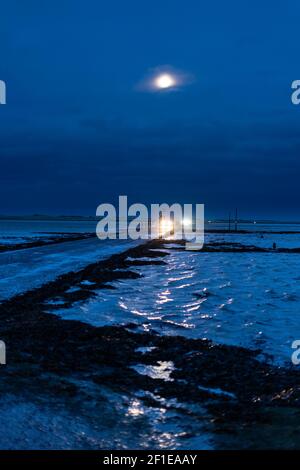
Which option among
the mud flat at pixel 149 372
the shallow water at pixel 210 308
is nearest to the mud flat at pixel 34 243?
the shallow water at pixel 210 308

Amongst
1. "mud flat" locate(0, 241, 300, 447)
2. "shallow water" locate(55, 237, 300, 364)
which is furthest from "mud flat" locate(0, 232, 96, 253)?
"mud flat" locate(0, 241, 300, 447)

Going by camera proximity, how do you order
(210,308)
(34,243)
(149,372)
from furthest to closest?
(34,243) < (210,308) < (149,372)

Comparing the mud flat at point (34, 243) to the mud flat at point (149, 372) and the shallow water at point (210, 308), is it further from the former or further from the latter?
the mud flat at point (149, 372)

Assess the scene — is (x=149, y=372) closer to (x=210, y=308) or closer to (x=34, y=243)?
(x=210, y=308)

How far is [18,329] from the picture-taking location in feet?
31.6

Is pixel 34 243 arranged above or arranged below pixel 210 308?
above

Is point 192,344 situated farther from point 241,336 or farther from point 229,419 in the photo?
point 229,419

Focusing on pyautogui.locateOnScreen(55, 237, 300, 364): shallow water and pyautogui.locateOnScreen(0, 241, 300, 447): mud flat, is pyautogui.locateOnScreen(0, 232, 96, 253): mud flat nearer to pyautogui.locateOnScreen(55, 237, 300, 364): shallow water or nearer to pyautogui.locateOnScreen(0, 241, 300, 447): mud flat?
pyautogui.locateOnScreen(55, 237, 300, 364): shallow water

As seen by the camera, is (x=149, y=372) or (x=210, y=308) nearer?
(x=149, y=372)

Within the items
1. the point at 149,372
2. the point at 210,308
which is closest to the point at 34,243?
the point at 210,308

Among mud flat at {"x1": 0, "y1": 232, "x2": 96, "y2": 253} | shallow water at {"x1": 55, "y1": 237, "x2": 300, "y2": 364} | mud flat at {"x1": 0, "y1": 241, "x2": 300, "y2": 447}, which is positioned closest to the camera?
mud flat at {"x1": 0, "y1": 241, "x2": 300, "y2": 447}

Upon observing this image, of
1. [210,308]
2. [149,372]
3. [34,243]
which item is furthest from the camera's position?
[34,243]
